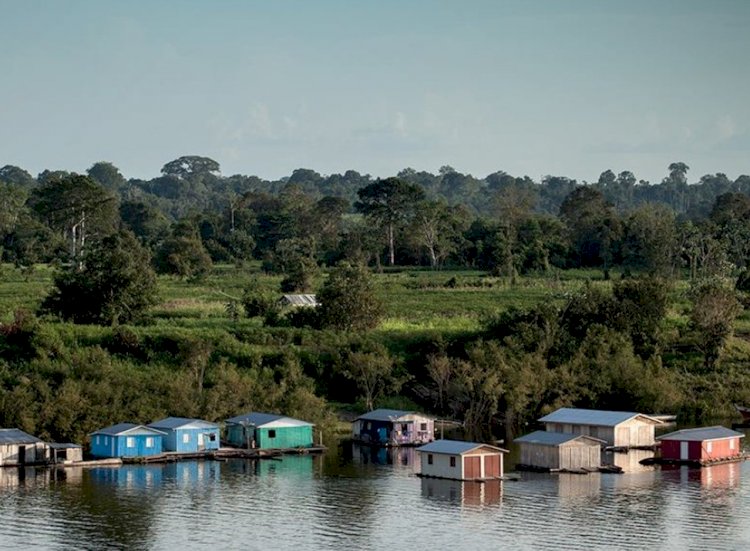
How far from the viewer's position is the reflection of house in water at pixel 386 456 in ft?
181

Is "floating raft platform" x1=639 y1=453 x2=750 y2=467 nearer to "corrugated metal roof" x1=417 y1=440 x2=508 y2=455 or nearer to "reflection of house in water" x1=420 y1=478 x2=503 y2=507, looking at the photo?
"corrugated metal roof" x1=417 y1=440 x2=508 y2=455

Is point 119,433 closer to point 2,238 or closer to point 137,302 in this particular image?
point 137,302

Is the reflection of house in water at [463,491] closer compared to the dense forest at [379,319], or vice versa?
the reflection of house in water at [463,491]

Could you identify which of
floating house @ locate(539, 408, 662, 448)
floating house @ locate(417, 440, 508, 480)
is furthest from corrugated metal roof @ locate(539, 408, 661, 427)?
floating house @ locate(417, 440, 508, 480)

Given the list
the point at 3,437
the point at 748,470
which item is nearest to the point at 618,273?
the point at 748,470

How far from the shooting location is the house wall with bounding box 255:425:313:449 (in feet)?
190

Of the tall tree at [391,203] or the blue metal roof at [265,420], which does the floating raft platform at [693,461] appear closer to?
the blue metal roof at [265,420]

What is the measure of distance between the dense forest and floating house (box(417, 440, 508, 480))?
40.5ft

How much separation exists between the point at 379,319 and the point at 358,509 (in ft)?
112

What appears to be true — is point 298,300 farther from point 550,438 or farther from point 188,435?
point 550,438

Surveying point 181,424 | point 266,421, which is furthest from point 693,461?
point 181,424

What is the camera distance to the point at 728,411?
70250 millimetres

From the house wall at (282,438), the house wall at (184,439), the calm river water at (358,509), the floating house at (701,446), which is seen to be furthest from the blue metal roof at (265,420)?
the floating house at (701,446)

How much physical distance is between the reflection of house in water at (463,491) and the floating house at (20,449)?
50.1 feet
